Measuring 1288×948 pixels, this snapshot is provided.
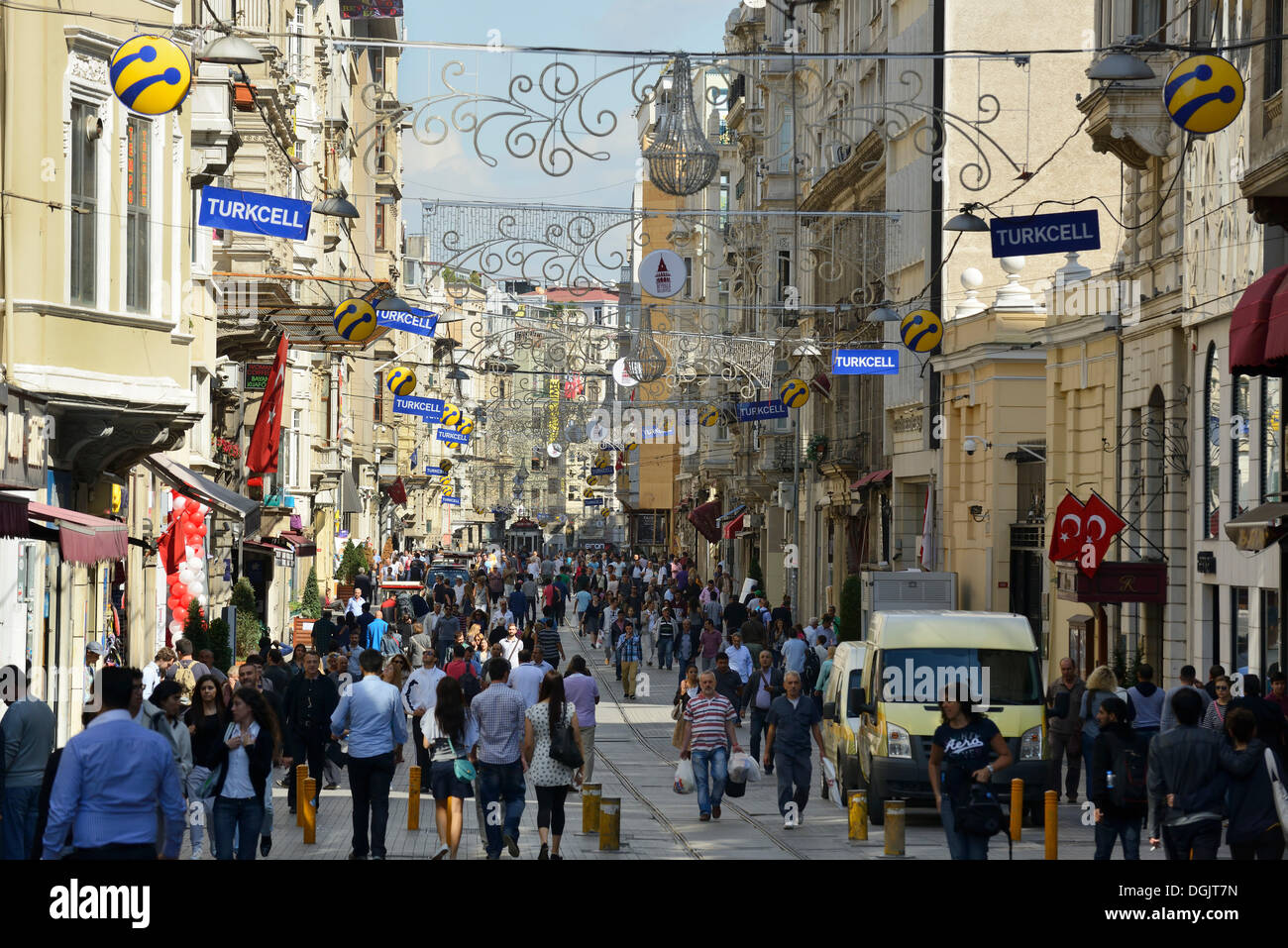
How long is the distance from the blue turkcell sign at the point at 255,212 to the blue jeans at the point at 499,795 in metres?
6.47

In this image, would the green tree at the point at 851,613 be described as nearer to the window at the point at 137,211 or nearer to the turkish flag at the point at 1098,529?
the turkish flag at the point at 1098,529

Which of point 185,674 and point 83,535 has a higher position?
point 83,535

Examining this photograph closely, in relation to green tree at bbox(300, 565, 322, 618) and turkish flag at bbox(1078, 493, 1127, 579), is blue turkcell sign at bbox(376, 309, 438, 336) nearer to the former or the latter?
turkish flag at bbox(1078, 493, 1127, 579)

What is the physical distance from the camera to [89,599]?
2542 cm

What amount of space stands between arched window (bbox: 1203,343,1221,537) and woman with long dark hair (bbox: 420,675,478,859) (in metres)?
13.1

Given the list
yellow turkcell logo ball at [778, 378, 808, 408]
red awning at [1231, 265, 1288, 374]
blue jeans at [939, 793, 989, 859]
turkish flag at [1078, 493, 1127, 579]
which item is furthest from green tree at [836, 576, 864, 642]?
blue jeans at [939, 793, 989, 859]

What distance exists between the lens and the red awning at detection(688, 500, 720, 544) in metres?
78.3

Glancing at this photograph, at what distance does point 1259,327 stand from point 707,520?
5947 centimetres

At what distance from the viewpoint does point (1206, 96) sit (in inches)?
655

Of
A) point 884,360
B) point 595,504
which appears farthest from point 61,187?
point 595,504

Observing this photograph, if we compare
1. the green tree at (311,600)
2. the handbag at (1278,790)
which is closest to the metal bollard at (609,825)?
the handbag at (1278,790)

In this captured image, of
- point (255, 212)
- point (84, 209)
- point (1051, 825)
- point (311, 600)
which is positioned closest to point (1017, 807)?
point (1051, 825)

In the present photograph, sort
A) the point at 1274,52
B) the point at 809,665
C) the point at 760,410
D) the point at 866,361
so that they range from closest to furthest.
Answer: the point at 1274,52
the point at 809,665
the point at 866,361
the point at 760,410

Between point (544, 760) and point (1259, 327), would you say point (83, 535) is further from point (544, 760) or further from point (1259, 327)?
point (1259, 327)
